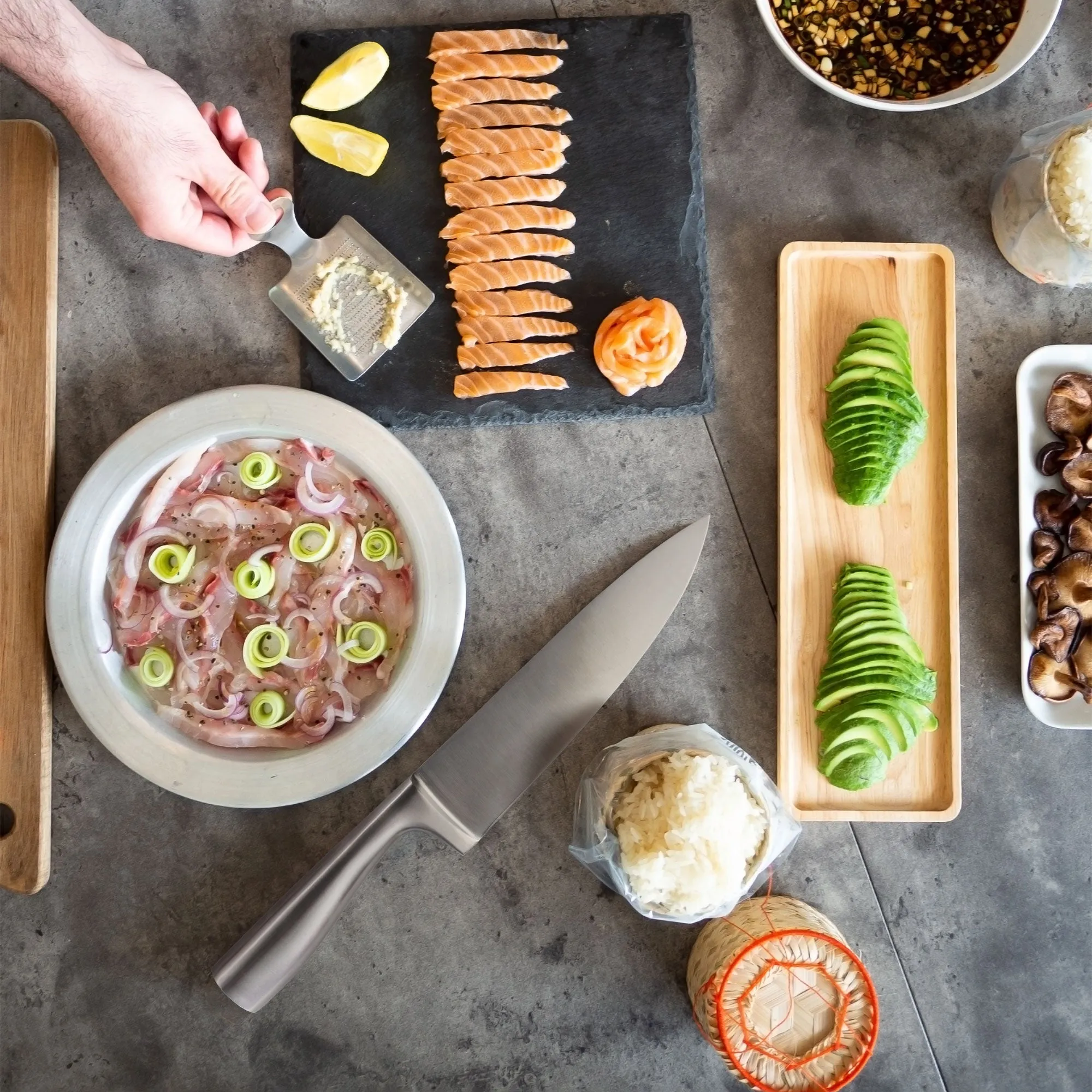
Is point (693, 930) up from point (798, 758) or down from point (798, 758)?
down

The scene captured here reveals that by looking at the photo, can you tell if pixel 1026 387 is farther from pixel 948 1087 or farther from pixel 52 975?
pixel 52 975

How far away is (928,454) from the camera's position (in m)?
1.80

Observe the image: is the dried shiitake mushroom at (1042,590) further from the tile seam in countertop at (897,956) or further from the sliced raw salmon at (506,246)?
the sliced raw salmon at (506,246)

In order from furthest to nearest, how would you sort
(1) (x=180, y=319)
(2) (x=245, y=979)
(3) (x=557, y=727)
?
1. (1) (x=180, y=319)
2. (3) (x=557, y=727)
3. (2) (x=245, y=979)

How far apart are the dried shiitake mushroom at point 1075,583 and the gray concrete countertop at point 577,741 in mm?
106

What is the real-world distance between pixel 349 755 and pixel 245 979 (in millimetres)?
431

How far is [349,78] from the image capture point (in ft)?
5.82

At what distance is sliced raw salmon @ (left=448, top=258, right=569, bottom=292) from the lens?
70.7 inches

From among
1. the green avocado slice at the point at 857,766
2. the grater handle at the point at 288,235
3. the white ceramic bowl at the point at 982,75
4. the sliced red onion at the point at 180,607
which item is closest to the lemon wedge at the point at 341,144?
the grater handle at the point at 288,235

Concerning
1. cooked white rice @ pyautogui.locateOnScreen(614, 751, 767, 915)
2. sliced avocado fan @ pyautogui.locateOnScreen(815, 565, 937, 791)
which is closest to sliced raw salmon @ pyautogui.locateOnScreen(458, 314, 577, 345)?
sliced avocado fan @ pyautogui.locateOnScreen(815, 565, 937, 791)

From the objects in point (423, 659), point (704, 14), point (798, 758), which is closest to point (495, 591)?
point (423, 659)

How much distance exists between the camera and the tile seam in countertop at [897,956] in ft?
5.96

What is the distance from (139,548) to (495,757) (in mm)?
779

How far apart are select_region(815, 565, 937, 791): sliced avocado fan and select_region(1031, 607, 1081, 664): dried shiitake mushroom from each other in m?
0.21
